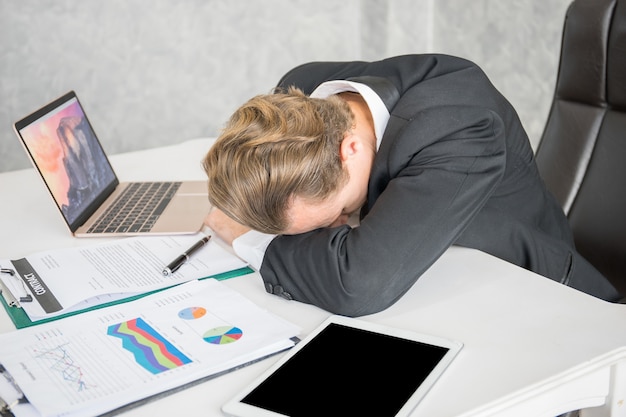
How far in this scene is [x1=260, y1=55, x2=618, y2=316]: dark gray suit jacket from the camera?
1081 millimetres

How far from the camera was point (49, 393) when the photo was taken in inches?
33.9

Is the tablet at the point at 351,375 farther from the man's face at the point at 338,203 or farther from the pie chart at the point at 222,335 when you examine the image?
the man's face at the point at 338,203

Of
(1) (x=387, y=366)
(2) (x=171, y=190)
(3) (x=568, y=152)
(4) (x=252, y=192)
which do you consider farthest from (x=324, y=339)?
(3) (x=568, y=152)

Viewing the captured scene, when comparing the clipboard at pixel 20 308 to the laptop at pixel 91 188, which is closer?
the clipboard at pixel 20 308

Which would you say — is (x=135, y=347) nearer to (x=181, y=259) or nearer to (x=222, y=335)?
(x=222, y=335)

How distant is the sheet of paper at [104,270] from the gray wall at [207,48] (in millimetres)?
1339

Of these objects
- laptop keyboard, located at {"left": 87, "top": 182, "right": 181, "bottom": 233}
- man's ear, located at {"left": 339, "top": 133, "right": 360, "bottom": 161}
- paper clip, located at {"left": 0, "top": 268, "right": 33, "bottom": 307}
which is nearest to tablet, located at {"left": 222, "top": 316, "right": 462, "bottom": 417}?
man's ear, located at {"left": 339, "top": 133, "right": 360, "bottom": 161}

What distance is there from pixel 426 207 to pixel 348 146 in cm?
17

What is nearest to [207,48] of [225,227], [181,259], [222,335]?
[225,227]

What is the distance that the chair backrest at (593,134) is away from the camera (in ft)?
5.12

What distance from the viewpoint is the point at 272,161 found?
1.08 metres

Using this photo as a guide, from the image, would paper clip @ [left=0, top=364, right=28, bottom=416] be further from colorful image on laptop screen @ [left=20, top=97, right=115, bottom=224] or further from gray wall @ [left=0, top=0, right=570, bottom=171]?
gray wall @ [left=0, top=0, right=570, bottom=171]

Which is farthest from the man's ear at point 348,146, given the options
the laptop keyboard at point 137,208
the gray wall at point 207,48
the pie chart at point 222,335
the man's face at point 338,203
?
the gray wall at point 207,48

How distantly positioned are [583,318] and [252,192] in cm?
50
